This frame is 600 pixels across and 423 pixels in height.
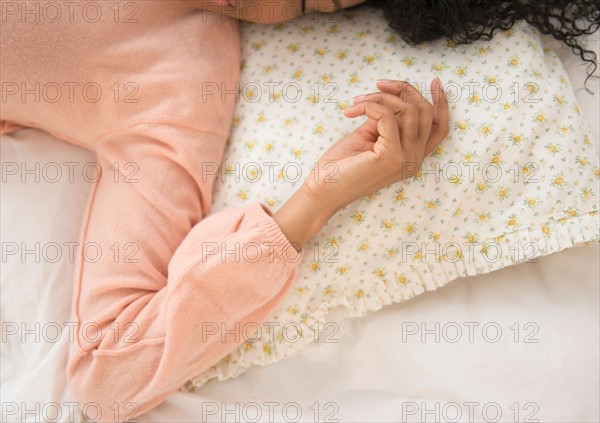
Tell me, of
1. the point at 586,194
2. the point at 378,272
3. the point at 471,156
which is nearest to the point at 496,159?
the point at 471,156

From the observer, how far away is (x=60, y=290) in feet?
3.34

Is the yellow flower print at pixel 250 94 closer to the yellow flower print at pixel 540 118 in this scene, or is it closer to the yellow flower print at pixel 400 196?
the yellow flower print at pixel 400 196

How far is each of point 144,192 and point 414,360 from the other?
0.51 meters

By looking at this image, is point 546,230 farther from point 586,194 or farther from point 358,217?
point 358,217

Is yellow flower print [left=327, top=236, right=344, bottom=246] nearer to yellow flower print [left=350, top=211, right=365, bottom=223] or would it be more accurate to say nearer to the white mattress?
yellow flower print [left=350, top=211, right=365, bottom=223]

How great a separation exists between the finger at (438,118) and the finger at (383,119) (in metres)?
0.07

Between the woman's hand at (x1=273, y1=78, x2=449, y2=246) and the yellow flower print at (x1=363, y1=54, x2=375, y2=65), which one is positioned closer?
the woman's hand at (x1=273, y1=78, x2=449, y2=246)

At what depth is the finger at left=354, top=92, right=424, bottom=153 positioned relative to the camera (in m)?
0.92

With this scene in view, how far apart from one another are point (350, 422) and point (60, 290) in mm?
528

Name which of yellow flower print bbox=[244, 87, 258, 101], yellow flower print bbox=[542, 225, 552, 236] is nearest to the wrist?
yellow flower print bbox=[244, 87, 258, 101]

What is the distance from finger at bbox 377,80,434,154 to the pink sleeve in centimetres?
27

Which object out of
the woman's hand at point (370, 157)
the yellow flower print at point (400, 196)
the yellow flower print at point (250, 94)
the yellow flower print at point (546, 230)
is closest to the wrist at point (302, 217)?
the woman's hand at point (370, 157)

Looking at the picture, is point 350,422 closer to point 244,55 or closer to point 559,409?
point 559,409

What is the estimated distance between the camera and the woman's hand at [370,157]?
0.91 m
